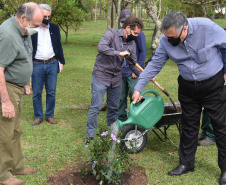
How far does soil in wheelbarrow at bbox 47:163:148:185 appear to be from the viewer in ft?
12.3

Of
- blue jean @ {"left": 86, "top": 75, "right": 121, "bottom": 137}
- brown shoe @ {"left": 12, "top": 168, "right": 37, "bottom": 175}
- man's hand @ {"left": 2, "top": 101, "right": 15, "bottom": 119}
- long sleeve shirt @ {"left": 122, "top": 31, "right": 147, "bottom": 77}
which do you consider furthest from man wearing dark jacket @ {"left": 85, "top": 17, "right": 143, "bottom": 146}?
man's hand @ {"left": 2, "top": 101, "right": 15, "bottom": 119}

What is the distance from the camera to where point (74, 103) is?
744 cm

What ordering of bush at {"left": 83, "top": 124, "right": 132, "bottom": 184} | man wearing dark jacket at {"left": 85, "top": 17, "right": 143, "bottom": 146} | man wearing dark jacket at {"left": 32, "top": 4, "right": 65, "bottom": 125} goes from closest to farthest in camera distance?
bush at {"left": 83, "top": 124, "right": 132, "bottom": 184} < man wearing dark jacket at {"left": 85, "top": 17, "right": 143, "bottom": 146} < man wearing dark jacket at {"left": 32, "top": 4, "right": 65, "bottom": 125}

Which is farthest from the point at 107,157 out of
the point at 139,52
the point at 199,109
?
the point at 139,52

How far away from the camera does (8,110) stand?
3207 millimetres

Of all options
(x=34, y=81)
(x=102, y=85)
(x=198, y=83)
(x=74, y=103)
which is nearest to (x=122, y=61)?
(x=102, y=85)

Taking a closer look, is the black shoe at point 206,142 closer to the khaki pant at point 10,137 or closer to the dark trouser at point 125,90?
the dark trouser at point 125,90

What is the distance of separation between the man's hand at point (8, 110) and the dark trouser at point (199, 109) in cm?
205

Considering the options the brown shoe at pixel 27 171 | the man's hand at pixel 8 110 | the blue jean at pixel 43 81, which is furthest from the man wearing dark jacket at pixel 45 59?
the man's hand at pixel 8 110

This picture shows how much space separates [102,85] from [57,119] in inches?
78.3

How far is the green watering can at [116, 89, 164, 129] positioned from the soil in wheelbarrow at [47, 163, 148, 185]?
0.64m

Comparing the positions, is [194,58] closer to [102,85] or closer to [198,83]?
[198,83]

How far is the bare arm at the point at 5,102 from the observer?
3091 millimetres

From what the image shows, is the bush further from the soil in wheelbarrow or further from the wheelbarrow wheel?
the wheelbarrow wheel
